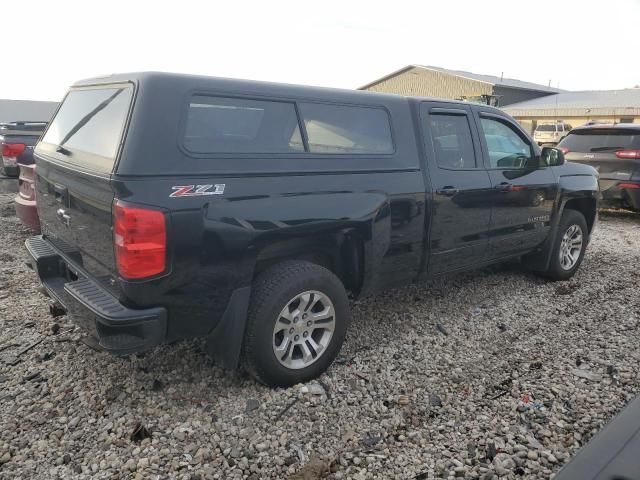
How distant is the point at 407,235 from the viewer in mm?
3426

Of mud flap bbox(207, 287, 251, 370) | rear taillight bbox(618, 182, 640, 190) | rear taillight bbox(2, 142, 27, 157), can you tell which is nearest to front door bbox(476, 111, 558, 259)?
mud flap bbox(207, 287, 251, 370)

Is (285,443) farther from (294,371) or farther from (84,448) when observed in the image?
(84,448)

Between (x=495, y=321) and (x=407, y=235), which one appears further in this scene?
(x=495, y=321)

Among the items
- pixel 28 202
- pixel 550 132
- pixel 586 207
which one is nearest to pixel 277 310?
pixel 28 202

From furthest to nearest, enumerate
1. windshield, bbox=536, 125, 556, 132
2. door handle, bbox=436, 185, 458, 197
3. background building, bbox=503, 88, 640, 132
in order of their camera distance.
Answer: background building, bbox=503, 88, 640, 132 < windshield, bbox=536, 125, 556, 132 < door handle, bbox=436, 185, 458, 197

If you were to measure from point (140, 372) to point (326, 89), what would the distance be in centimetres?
225

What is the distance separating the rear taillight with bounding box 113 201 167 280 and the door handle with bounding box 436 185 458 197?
2131 millimetres

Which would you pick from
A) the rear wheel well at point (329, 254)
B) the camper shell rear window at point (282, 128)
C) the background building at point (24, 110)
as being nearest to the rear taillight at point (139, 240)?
the camper shell rear window at point (282, 128)

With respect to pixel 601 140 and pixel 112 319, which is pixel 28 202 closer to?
pixel 112 319

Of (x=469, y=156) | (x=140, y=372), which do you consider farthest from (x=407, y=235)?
(x=140, y=372)

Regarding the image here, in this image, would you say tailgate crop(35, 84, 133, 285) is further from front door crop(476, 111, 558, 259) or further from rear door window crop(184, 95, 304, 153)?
front door crop(476, 111, 558, 259)

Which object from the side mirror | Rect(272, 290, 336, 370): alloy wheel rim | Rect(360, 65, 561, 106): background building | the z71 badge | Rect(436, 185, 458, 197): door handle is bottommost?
Rect(272, 290, 336, 370): alloy wheel rim

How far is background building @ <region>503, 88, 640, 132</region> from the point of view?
31.8 m

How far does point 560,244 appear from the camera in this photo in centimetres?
496
